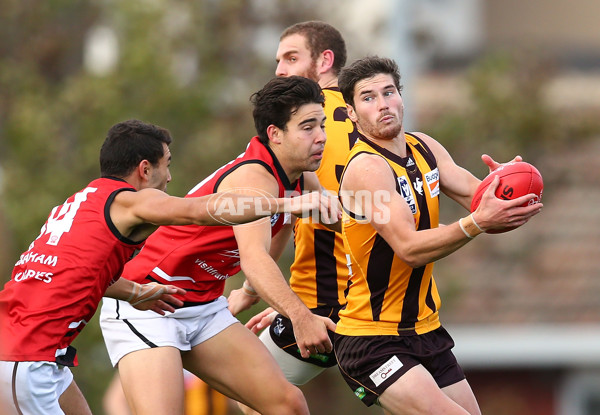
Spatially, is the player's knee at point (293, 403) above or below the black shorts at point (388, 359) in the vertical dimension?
below

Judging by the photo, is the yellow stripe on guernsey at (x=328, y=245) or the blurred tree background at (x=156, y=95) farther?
the blurred tree background at (x=156, y=95)

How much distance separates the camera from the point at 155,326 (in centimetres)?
664

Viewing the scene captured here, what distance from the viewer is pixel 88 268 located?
235 inches

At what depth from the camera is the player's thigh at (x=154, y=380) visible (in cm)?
634

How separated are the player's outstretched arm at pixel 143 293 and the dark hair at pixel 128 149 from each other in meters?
0.69

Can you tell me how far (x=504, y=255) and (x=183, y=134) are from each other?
22.8 ft

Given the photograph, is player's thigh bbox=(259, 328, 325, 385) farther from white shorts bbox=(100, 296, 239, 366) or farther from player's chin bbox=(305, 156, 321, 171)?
player's chin bbox=(305, 156, 321, 171)

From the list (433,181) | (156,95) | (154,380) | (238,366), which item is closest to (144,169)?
(154,380)

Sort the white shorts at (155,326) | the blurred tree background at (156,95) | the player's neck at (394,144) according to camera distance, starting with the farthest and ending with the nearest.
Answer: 1. the blurred tree background at (156,95)
2. the white shorts at (155,326)
3. the player's neck at (394,144)

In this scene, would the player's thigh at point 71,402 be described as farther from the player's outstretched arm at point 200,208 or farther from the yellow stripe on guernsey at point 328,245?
the yellow stripe on guernsey at point 328,245

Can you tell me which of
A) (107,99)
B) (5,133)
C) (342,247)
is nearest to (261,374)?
(342,247)

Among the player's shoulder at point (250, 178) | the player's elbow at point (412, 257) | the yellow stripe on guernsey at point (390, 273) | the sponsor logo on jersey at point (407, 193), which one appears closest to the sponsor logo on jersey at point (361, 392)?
the yellow stripe on guernsey at point (390, 273)

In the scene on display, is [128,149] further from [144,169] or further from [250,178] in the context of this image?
[250,178]

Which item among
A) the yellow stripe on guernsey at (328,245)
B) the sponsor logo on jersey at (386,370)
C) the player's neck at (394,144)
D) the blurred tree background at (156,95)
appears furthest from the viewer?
the blurred tree background at (156,95)
